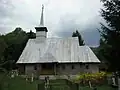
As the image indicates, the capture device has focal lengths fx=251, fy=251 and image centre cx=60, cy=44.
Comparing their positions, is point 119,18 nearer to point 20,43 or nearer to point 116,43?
point 116,43

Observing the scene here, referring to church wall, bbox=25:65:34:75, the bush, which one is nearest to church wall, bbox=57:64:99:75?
church wall, bbox=25:65:34:75

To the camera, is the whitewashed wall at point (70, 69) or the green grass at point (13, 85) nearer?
the green grass at point (13, 85)

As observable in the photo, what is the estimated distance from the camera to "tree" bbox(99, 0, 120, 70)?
15984 mm

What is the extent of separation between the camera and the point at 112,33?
16.5 meters

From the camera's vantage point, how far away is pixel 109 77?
30891 millimetres

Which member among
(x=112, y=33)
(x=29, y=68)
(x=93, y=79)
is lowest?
(x=93, y=79)

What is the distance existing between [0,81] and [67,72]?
113ft

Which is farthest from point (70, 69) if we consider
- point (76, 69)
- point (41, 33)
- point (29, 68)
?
point (41, 33)

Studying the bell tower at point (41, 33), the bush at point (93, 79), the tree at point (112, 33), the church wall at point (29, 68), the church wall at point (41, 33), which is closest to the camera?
the tree at point (112, 33)

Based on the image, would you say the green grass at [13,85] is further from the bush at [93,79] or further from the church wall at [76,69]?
the church wall at [76,69]

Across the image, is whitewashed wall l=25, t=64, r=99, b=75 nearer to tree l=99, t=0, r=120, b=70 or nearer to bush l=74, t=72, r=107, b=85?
bush l=74, t=72, r=107, b=85

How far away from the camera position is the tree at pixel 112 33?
52.4 feet

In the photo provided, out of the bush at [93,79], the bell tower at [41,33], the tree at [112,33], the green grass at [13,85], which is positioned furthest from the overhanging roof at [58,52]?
the tree at [112,33]

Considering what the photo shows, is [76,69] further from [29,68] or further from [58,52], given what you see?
[29,68]
